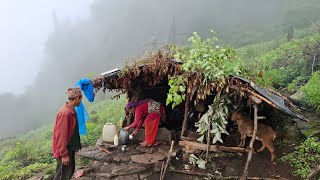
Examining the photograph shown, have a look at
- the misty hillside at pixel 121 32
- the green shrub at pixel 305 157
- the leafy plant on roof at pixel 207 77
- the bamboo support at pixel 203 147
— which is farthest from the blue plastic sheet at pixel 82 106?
the misty hillside at pixel 121 32

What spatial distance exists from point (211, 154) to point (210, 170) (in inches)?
24.7

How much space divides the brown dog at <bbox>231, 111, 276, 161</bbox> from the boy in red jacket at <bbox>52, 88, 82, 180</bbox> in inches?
166

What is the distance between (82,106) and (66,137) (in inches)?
102

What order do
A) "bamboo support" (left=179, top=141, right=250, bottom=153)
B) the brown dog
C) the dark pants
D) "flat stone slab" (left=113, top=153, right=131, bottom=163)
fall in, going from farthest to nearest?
"flat stone slab" (left=113, top=153, right=131, bottom=163) → "bamboo support" (left=179, top=141, right=250, bottom=153) → the brown dog → the dark pants

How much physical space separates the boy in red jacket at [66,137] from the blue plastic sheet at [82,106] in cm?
208

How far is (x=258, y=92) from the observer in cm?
725

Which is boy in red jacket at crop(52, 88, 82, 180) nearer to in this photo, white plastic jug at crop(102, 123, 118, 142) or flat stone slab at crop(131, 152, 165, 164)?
flat stone slab at crop(131, 152, 165, 164)

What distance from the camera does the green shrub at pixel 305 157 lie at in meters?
7.31

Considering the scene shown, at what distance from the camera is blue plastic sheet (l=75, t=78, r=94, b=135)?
891cm

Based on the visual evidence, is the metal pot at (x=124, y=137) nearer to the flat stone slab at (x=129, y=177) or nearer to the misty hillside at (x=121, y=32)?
the flat stone slab at (x=129, y=177)

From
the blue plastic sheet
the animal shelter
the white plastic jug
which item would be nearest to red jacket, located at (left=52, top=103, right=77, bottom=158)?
the blue plastic sheet

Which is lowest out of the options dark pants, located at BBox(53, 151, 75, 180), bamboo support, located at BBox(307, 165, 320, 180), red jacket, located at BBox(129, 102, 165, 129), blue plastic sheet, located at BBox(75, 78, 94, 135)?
bamboo support, located at BBox(307, 165, 320, 180)

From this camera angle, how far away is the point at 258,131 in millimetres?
8070

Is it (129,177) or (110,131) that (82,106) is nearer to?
(110,131)
